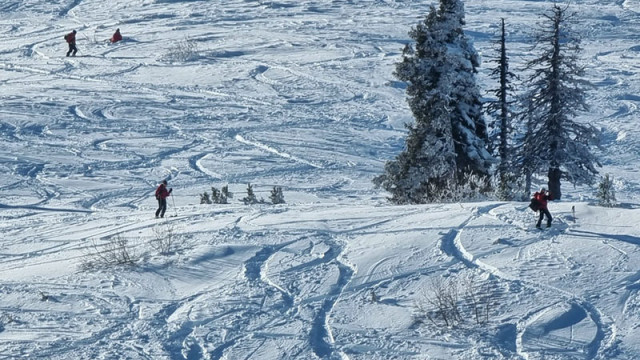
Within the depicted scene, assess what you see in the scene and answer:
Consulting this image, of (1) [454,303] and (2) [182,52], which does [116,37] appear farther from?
(1) [454,303]

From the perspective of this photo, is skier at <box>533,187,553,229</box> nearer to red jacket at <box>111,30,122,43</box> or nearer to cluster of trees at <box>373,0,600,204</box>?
cluster of trees at <box>373,0,600,204</box>

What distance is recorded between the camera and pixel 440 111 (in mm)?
22875

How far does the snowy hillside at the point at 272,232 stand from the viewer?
11547mm

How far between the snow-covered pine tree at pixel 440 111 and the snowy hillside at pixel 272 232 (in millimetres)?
3431

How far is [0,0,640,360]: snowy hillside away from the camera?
11547mm

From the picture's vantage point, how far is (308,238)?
15.6 metres

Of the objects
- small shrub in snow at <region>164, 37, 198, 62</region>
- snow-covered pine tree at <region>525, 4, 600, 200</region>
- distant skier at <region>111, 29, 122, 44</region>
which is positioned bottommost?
small shrub in snow at <region>164, 37, 198, 62</region>

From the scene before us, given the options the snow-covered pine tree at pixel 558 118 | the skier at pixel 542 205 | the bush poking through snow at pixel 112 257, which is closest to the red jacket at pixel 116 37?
the snow-covered pine tree at pixel 558 118

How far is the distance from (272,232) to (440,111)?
8160 millimetres

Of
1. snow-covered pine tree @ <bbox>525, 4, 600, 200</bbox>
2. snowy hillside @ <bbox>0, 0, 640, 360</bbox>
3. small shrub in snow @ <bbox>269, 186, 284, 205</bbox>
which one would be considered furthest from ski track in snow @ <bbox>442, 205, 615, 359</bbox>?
small shrub in snow @ <bbox>269, 186, 284, 205</bbox>

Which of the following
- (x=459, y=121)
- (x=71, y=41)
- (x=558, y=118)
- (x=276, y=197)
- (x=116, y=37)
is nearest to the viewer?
(x=558, y=118)

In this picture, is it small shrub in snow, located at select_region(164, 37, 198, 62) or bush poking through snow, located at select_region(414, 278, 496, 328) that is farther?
small shrub in snow, located at select_region(164, 37, 198, 62)

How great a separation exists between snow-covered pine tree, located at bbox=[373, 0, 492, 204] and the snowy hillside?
3.43m

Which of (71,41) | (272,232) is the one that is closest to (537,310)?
(272,232)
